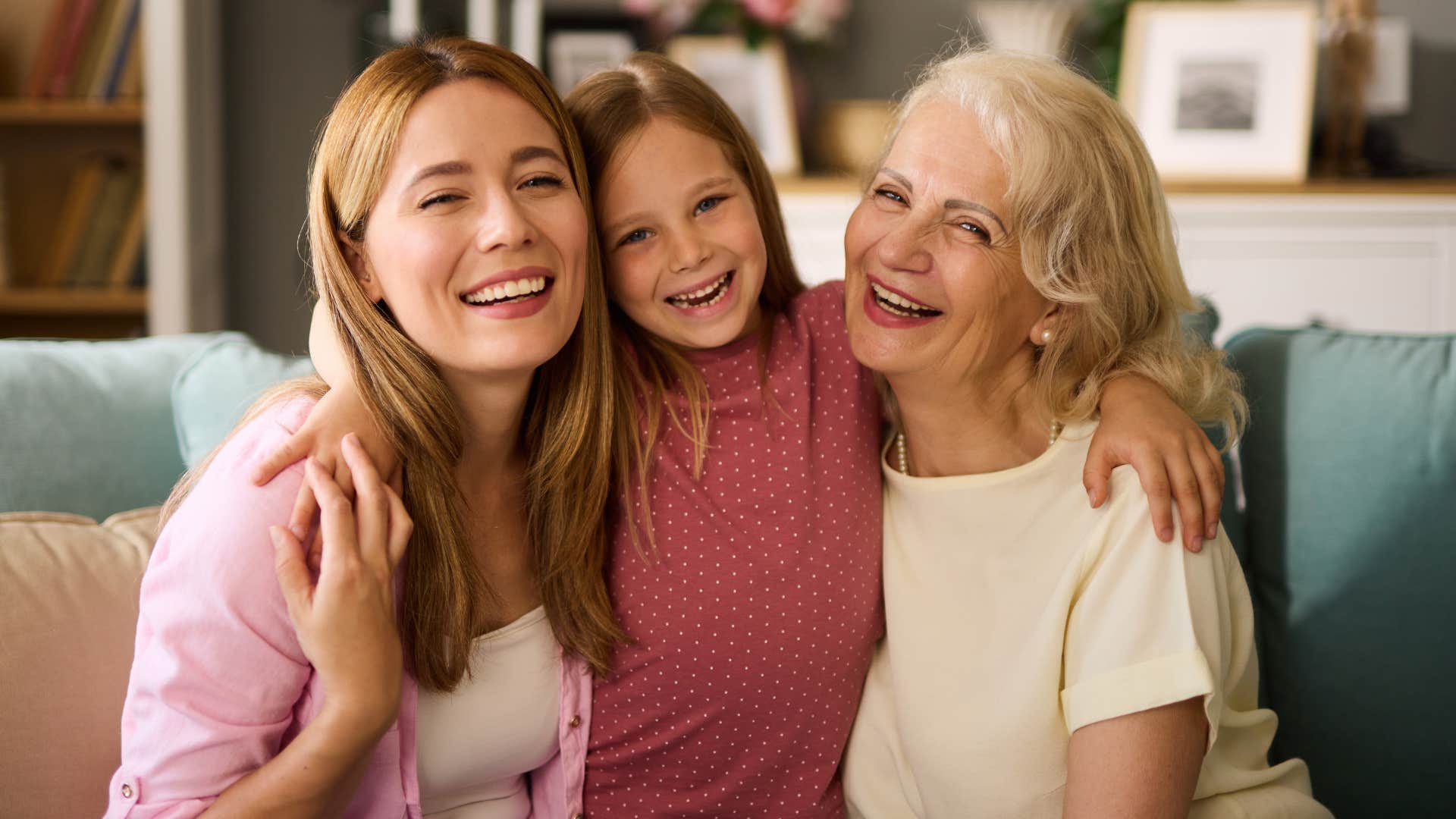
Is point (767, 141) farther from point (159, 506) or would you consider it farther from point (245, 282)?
point (159, 506)

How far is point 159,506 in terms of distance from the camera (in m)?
1.61

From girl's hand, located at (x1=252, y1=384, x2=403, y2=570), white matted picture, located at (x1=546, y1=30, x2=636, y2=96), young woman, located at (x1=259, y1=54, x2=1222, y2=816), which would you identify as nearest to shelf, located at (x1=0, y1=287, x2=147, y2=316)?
white matted picture, located at (x1=546, y1=30, x2=636, y2=96)

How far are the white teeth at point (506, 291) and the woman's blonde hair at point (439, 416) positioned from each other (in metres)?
0.10

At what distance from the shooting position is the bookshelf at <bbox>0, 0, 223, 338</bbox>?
361cm

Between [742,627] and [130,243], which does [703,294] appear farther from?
[130,243]

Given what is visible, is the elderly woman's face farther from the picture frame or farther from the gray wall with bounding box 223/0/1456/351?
the gray wall with bounding box 223/0/1456/351

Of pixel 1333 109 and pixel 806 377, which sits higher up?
pixel 1333 109

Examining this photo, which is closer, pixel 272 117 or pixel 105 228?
pixel 105 228

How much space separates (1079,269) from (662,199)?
50 cm

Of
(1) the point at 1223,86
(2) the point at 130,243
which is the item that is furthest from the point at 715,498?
(2) the point at 130,243

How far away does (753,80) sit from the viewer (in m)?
3.83

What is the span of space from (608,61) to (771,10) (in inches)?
20.9

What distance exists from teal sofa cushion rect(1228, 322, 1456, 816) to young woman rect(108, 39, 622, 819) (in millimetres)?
885

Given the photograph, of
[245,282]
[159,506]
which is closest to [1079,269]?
[159,506]
